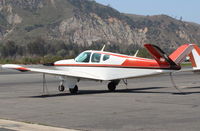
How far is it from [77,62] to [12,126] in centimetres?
1137

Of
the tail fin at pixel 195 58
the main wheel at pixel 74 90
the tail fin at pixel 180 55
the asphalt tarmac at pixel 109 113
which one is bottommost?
the main wheel at pixel 74 90

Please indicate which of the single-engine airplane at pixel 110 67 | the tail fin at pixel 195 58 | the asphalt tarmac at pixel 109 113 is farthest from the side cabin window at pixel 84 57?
the tail fin at pixel 195 58

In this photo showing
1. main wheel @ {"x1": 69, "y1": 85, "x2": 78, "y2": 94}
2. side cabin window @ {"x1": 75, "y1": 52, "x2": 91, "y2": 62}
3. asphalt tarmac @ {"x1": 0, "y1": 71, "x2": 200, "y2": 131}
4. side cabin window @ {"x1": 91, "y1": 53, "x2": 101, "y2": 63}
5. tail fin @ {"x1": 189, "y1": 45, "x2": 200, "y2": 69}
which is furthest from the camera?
tail fin @ {"x1": 189, "y1": 45, "x2": 200, "y2": 69}

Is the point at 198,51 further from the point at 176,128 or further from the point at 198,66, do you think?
the point at 176,128

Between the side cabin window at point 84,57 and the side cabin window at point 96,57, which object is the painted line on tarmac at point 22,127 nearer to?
the side cabin window at point 96,57

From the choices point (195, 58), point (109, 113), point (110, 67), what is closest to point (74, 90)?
point (110, 67)

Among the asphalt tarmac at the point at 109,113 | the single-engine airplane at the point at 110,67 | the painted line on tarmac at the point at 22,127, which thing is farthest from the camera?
the single-engine airplane at the point at 110,67

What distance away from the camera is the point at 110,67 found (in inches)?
872

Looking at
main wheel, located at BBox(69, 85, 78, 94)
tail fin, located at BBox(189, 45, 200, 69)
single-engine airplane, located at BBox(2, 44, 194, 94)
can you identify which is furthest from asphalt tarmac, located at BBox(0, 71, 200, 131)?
tail fin, located at BBox(189, 45, 200, 69)

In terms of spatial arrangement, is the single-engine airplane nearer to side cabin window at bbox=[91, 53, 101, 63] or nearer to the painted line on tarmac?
side cabin window at bbox=[91, 53, 101, 63]

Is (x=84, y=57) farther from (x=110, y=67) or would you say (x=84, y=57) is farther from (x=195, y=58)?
(x=195, y=58)

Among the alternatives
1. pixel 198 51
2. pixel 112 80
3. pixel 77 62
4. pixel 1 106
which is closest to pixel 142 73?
pixel 112 80

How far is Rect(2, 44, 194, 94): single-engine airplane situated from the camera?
796 inches

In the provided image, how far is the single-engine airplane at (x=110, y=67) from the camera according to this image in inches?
796
